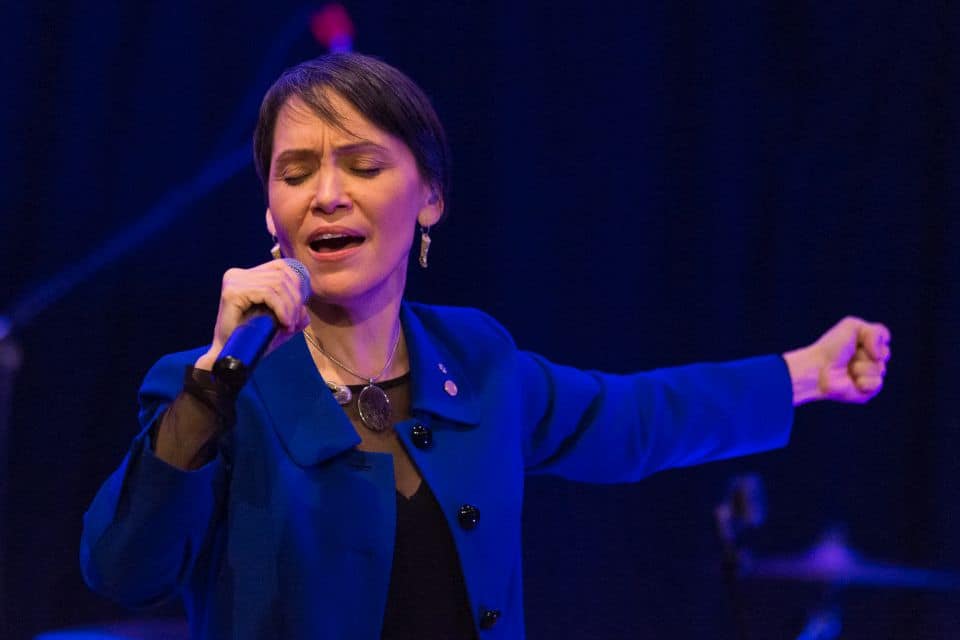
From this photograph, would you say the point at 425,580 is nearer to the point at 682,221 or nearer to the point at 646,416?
the point at 646,416

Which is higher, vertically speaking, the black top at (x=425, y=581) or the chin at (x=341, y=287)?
the chin at (x=341, y=287)

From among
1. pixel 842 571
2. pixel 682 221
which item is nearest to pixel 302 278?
pixel 682 221

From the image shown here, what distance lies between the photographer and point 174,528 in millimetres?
933

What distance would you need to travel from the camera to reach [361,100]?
1198 mm

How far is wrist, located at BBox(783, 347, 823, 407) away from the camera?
1.55 metres

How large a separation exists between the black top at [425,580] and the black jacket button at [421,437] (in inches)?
1.8

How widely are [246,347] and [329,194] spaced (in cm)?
39

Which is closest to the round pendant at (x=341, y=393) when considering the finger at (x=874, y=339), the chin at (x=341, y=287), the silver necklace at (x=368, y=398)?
the silver necklace at (x=368, y=398)

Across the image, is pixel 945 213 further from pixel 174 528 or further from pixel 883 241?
pixel 174 528

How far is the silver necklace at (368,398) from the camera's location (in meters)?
1.18

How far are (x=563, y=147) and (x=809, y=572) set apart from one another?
0.99 m

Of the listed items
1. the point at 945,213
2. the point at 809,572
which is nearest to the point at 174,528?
the point at 809,572

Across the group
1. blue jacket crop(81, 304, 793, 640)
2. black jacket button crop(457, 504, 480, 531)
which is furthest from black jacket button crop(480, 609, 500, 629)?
black jacket button crop(457, 504, 480, 531)

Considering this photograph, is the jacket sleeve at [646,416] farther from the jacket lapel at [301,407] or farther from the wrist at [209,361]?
the wrist at [209,361]
